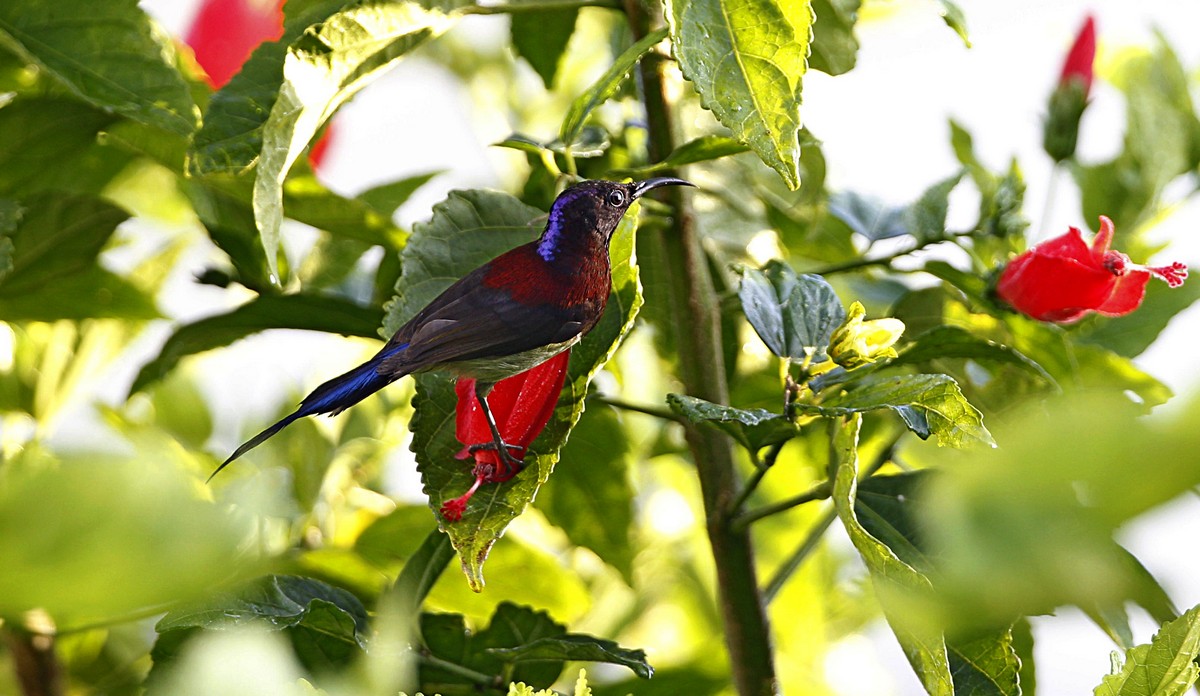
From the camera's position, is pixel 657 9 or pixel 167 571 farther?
pixel 657 9

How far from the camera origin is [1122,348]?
1.62 feet

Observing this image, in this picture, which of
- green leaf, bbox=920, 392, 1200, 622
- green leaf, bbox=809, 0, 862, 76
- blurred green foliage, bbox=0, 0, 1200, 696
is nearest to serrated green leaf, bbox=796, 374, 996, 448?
blurred green foliage, bbox=0, 0, 1200, 696

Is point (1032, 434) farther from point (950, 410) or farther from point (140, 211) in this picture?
point (140, 211)

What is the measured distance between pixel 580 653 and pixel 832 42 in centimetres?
20

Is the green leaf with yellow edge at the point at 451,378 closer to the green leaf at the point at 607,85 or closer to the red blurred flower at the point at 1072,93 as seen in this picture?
the green leaf at the point at 607,85

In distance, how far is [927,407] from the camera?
295 mm

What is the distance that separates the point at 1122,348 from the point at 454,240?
1.02 ft

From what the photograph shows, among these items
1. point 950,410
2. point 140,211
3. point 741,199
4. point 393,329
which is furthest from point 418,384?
point 140,211

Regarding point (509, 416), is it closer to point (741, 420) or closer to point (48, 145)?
point (741, 420)

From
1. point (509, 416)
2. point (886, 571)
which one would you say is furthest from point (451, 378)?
point (886, 571)

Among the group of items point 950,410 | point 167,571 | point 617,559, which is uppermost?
point 167,571

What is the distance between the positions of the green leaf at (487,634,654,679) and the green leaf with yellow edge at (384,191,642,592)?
5 centimetres

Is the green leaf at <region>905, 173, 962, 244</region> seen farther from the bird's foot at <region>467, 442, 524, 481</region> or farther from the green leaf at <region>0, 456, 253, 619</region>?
the green leaf at <region>0, 456, 253, 619</region>

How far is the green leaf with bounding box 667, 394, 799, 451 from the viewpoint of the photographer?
0.96ft
